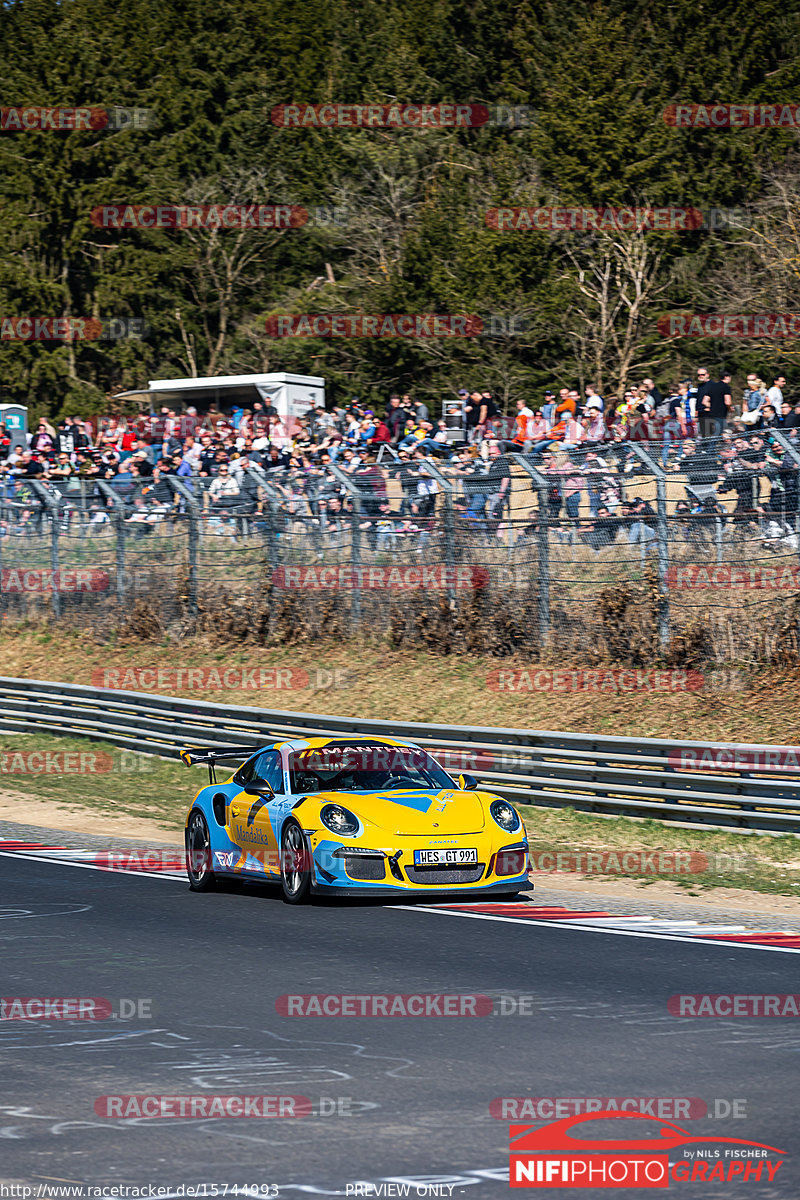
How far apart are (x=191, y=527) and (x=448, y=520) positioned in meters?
5.95

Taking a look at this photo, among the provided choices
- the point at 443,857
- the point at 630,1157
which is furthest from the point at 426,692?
the point at 630,1157

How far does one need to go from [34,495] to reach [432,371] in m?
21.2

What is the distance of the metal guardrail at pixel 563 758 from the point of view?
50.5ft

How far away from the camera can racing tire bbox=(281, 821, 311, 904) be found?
40.5 ft

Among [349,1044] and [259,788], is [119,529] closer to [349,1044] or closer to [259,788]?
[259,788]

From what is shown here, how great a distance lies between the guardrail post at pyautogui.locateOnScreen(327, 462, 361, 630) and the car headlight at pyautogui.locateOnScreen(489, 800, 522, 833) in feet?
34.8

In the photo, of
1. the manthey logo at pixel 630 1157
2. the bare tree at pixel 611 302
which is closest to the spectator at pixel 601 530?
the manthey logo at pixel 630 1157

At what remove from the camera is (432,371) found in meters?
47.8

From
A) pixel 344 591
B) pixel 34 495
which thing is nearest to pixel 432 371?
pixel 34 495

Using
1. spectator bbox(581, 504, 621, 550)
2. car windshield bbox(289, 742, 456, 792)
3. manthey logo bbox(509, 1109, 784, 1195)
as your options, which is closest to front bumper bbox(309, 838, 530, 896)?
car windshield bbox(289, 742, 456, 792)

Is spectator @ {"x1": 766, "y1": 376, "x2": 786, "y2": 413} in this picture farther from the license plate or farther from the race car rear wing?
the license plate

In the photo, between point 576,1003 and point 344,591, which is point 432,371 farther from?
point 576,1003

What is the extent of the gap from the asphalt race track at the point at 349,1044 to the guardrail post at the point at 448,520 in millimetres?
9773

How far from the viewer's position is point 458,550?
2216 centimetres
